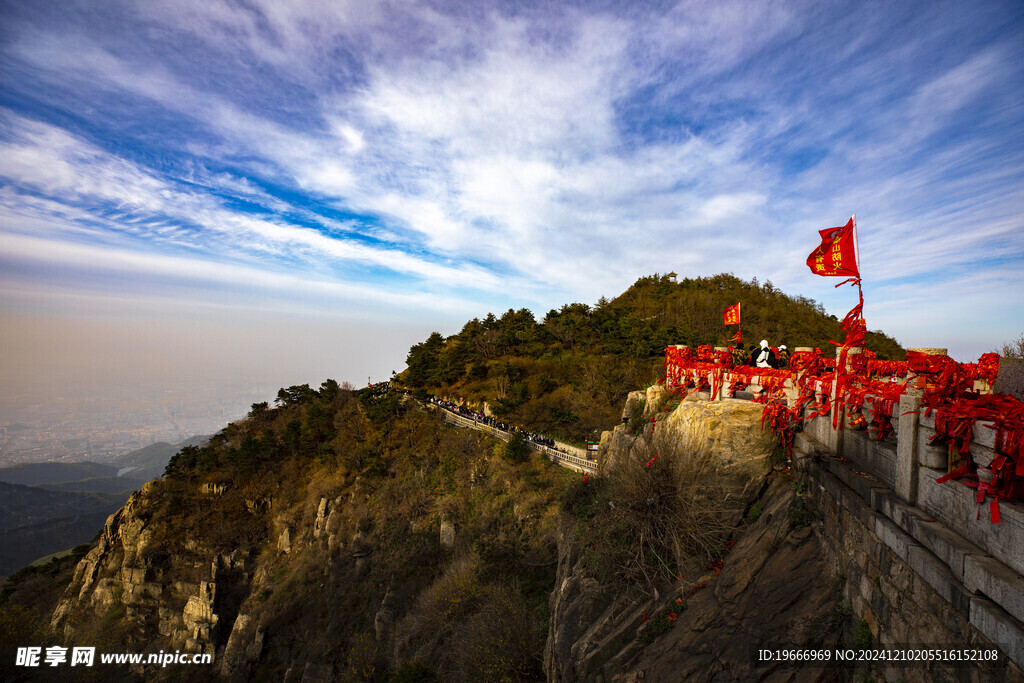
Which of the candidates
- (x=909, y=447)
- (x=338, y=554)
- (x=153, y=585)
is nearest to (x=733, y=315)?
(x=909, y=447)

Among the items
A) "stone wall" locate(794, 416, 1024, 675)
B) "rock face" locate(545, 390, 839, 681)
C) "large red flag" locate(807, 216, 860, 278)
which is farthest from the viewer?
"large red flag" locate(807, 216, 860, 278)

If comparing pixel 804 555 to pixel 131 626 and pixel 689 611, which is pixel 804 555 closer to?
pixel 689 611

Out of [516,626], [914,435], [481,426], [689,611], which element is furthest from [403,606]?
[914,435]

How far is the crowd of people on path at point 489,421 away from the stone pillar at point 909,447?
19578 millimetres

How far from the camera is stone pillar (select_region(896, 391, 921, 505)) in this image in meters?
4.51

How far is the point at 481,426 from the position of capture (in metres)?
27.8

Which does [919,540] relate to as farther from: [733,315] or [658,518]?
[733,315]

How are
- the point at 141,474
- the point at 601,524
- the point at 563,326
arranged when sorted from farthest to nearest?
the point at 141,474, the point at 563,326, the point at 601,524

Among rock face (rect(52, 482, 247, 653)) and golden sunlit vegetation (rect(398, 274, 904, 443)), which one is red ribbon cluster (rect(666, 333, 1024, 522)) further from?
rock face (rect(52, 482, 247, 653))

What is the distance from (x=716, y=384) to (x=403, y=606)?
1832cm

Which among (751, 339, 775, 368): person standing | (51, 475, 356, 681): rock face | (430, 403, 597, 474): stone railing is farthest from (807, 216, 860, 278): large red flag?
(51, 475, 356, 681): rock face

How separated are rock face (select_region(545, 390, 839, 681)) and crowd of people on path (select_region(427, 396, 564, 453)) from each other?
14.1 metres

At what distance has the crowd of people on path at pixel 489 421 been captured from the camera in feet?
80.9

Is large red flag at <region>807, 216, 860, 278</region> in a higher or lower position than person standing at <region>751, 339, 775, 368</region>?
higher
